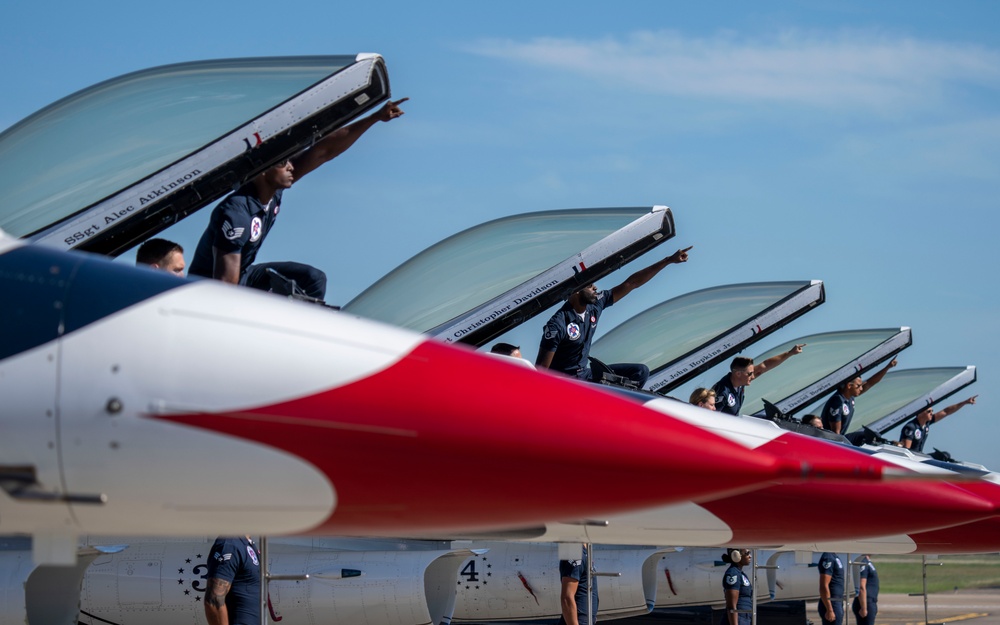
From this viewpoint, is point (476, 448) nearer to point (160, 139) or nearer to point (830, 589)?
point (160, 139)

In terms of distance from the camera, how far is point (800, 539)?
22.2 ft

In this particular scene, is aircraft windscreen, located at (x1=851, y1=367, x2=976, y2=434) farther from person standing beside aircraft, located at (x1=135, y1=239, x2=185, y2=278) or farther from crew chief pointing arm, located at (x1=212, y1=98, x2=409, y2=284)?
person standing beside aircraft, located at (x1=135, y1=239, x2=185, y2=278)

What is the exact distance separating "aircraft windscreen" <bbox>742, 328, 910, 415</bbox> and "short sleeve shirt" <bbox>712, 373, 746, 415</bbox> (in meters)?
3.24

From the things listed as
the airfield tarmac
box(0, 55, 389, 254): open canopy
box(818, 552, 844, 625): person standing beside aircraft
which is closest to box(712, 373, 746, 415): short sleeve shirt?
box(818, 552, 844, 625): person standing beside aircraft

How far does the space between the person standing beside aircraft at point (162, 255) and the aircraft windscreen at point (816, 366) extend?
10618mm

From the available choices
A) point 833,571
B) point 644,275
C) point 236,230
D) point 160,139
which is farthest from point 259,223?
point 833,571

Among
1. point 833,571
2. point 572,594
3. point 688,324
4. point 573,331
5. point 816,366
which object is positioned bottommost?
point 572,594

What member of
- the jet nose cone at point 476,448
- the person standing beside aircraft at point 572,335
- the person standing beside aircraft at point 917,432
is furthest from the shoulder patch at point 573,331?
the person standing beside aircraft at point 917,432

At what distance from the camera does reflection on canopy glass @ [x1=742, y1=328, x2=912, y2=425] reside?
619 inches

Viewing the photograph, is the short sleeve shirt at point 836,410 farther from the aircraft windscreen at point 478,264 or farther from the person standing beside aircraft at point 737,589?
the aircraft windscreen at point 478,264

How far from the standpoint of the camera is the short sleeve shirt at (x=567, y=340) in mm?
9883

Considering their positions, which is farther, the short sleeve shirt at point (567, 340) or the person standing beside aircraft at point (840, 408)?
the person standing beside aircraft at point (840, 408)

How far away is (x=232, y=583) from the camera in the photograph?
8.45m

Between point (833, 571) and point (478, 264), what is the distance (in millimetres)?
7633
